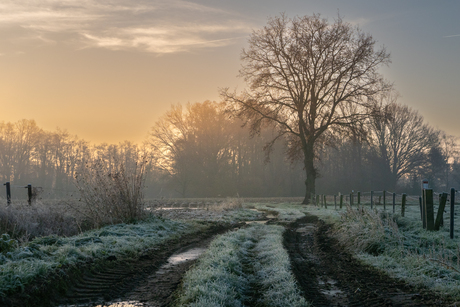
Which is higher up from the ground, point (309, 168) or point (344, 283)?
point (309, 168)

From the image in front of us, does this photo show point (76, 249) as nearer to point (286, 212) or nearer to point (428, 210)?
point (428, 210)

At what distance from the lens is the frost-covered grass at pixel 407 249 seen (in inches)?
231

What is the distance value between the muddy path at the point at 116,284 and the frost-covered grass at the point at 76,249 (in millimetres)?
222

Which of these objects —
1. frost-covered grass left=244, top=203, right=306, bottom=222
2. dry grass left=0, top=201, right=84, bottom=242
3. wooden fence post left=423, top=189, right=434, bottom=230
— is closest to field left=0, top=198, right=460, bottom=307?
wooden fence post left=423, top=189, right=434, bottom=230

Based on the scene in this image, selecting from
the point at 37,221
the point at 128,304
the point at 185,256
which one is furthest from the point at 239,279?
the point at 37,221

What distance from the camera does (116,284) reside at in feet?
19.2

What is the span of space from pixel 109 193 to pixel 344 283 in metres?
7.91

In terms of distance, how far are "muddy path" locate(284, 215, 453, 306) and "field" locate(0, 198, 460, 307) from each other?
15 mm

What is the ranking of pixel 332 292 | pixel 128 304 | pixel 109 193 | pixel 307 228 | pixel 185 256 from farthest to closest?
pixel 307 228
pixel 109 193
pixel 185 256
pixel 332 292
pixel 128 304

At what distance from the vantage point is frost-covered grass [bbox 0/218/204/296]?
518 cm

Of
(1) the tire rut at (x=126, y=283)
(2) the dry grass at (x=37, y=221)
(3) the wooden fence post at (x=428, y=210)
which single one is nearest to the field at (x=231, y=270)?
(1) the tire rut at (x=126, y=283)

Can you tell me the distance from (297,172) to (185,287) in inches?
2011

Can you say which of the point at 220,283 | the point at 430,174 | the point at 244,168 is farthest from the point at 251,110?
the point at 430,174

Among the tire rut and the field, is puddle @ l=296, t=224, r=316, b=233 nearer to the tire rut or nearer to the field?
the field
